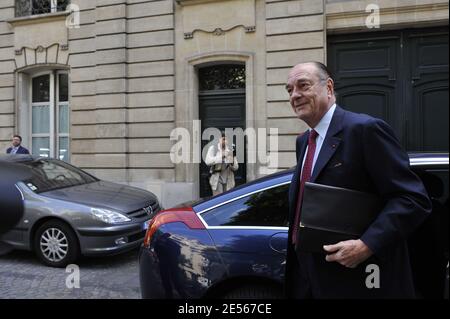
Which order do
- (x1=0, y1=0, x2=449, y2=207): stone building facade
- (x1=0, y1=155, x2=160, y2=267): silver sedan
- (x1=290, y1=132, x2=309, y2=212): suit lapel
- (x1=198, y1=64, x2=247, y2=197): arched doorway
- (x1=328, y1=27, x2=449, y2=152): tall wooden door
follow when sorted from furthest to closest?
(x1=198, y1=64, x2=247, y2=197): arched doorway < (x1=0, y1=0, x2=449, y2=207): stone building facade < (x1=328, y1=27, x2=449, y2=152): tall wooden door < (x1=0, y1=155, x2=160, y2=267): silver sedan < (x1=290, y1=132, x2=309, y2=212): suit lapel

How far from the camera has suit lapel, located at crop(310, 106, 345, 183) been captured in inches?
75.4

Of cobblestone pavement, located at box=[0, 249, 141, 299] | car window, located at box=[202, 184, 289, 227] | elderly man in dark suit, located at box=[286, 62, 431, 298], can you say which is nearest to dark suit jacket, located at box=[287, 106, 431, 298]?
elderly man in dark suit, located at box=[286, 62, 431, 298]

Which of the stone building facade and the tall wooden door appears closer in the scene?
the tall wooden door

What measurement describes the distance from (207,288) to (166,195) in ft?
25.5

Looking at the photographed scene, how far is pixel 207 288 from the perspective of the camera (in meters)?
3.12

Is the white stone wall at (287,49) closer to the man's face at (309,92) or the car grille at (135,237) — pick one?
the car grille at (135,237)

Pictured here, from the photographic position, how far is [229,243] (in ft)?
10.4

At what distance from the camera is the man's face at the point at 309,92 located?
6.47 feet

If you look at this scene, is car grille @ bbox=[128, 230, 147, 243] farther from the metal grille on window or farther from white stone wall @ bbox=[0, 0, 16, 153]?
white stone wall @ bbox=[0, 0, 16, 153]

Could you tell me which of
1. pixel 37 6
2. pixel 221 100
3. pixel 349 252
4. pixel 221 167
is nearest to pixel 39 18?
pixel 37 6

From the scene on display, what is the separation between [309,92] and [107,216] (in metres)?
4.70

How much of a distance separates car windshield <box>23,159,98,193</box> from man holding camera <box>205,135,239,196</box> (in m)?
2.50

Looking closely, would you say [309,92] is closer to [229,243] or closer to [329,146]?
[329,146]

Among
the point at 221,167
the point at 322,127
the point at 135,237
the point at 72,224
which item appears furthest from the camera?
the point at 221,167
